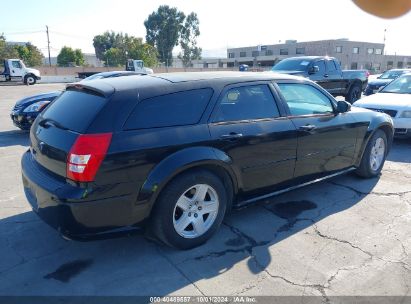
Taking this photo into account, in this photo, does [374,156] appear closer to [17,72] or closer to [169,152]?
[169,152]

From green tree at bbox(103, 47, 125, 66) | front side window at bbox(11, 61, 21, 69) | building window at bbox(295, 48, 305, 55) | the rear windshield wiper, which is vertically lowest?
the rear windshield wiper

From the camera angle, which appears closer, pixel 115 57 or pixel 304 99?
pixel 304 99

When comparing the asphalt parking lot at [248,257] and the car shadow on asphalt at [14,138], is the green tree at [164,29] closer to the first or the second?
the car shadow on asphalt at [14,138]

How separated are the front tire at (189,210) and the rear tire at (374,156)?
8.62 feet

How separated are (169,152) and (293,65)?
392 inches

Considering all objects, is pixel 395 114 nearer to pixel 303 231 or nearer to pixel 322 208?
pixel 322 208

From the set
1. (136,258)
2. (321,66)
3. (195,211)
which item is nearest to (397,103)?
(321,66)

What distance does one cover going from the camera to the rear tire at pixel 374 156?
5.03 meters

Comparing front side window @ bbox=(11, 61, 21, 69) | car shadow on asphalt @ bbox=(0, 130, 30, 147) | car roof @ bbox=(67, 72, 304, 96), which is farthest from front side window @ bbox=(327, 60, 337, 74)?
front side window @ bbox=(11, 61, 21, 69)

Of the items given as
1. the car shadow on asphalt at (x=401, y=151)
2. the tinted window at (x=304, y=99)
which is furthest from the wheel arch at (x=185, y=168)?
the car shadow on asphalt at (x=401, y=151)

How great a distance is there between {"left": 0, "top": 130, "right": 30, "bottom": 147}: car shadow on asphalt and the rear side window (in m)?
5.46

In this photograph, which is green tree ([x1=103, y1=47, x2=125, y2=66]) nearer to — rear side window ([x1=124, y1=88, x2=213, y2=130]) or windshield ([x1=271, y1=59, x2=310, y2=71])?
windshield ([x1=271, y1=59, x2=310, y2=71])

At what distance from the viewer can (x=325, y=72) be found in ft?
39.4

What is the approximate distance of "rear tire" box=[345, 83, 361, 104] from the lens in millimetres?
13391
